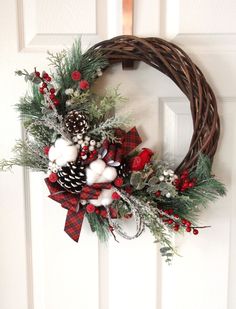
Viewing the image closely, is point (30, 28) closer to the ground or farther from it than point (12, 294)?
farther from it

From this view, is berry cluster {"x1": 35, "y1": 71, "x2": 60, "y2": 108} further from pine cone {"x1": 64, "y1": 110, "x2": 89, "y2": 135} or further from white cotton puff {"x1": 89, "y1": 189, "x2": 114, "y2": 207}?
white cotton puff {"x1": 89, "y1": 189, "x2": 114, "y2": 207}

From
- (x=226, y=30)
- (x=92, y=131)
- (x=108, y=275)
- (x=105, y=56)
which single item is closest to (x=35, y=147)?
(x=92, y=131)

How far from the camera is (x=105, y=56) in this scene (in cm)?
79

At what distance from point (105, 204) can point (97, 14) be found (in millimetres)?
445

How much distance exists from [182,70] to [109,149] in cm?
23

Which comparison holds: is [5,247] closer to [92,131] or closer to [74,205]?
[74,205]

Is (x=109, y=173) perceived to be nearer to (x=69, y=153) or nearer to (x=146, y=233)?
(x=69, y=153)

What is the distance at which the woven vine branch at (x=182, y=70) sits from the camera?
0.77 meters

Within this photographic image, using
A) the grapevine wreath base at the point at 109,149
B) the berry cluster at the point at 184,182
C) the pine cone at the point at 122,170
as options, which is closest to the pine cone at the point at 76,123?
the grapevine wreath base at the point at 109,149

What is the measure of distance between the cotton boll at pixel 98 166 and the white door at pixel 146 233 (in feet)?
0.58

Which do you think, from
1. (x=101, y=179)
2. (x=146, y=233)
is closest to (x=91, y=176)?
(x=101, y=179)

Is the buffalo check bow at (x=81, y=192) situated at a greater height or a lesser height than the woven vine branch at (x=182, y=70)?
lesser

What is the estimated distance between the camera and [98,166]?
2.44 feet

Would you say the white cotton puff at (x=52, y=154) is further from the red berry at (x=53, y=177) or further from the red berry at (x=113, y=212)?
the red berry at (x=113, y=212)
